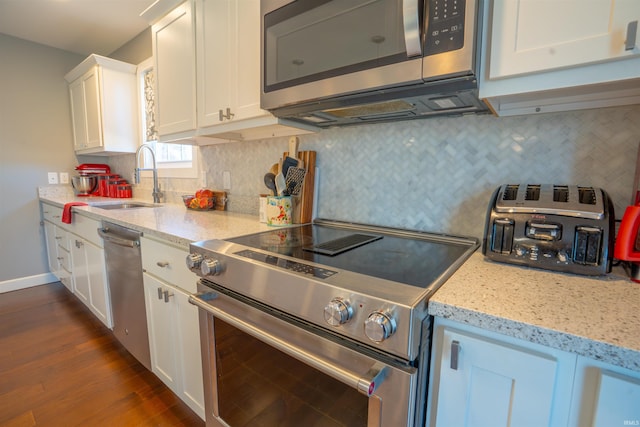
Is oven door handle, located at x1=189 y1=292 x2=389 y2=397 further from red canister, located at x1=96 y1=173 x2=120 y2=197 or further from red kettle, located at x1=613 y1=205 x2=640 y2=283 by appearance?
red canister, located at x1=96 y1=173 x2=120 y2=197

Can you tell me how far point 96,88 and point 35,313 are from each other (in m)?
2.07

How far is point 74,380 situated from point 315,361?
5.87 feet

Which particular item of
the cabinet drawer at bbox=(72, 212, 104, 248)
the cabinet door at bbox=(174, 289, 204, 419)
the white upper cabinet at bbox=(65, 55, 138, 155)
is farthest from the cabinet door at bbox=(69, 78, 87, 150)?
the cabinet door at bbox=(174, 289, 204, 419)

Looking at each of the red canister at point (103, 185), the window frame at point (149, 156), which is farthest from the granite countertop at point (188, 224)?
the red canister at point (103, 185)

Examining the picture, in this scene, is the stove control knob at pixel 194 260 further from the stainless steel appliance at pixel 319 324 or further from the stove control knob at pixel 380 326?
the stove control knob at pixel 380 326

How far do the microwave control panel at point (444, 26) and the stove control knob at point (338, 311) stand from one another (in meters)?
0.67

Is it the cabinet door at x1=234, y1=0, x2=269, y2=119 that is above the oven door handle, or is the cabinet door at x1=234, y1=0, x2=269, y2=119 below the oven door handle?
above

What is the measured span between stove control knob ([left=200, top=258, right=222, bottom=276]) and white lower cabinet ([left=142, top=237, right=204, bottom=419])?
0.26m

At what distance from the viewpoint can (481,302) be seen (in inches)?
22.5

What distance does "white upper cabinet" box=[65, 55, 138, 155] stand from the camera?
2.70m

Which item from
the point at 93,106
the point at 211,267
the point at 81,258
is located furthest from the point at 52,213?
the point at 211,267

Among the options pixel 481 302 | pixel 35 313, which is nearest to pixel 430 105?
pixel 481 302

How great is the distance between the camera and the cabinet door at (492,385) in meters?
0.51

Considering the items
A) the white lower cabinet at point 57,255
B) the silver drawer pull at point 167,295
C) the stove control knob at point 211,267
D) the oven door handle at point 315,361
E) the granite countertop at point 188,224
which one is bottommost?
the white lower cabinet at point 57,255
